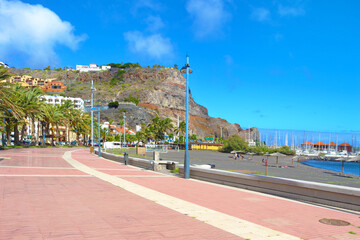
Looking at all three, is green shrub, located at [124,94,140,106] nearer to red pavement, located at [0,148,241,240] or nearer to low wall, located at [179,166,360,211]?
low wall, located at [179,166,360,211]

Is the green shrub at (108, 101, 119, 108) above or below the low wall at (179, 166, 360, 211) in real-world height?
above

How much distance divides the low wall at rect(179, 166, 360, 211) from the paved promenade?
0.48m

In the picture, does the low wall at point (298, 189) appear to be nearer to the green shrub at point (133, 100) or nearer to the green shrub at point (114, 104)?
the green shrub at point (114, 104)

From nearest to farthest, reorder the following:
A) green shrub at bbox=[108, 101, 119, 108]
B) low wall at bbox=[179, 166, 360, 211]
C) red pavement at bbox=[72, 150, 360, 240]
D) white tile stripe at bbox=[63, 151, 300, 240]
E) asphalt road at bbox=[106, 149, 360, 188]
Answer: white tile stripe at bbox=[63, 151, 300, 240] → red pavement at bbox=[72, 150, 360, 240] → low wall at bbox=[179, 166, 360, 211] → asphalt road at bbox=[106, 149, 360, 188] → green shrub at bbox=[108, 101, 119, 108]

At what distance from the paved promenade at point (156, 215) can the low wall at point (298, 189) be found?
479 millimetres

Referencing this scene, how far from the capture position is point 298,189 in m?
9.48

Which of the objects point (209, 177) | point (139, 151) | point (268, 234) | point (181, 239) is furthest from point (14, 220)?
point (139, 151)

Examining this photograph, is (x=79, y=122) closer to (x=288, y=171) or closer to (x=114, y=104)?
(x=288, y=171)

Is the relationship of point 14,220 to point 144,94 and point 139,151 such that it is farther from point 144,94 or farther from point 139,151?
point 144,94

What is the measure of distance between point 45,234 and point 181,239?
94.5 inches

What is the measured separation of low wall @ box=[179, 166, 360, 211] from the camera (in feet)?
26.6

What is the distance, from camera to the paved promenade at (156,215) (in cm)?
560

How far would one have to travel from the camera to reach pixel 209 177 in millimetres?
13812

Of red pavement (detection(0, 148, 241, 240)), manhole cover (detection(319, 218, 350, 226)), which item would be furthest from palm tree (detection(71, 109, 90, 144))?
manhole cover (detection(319, 218, 350, 226))
